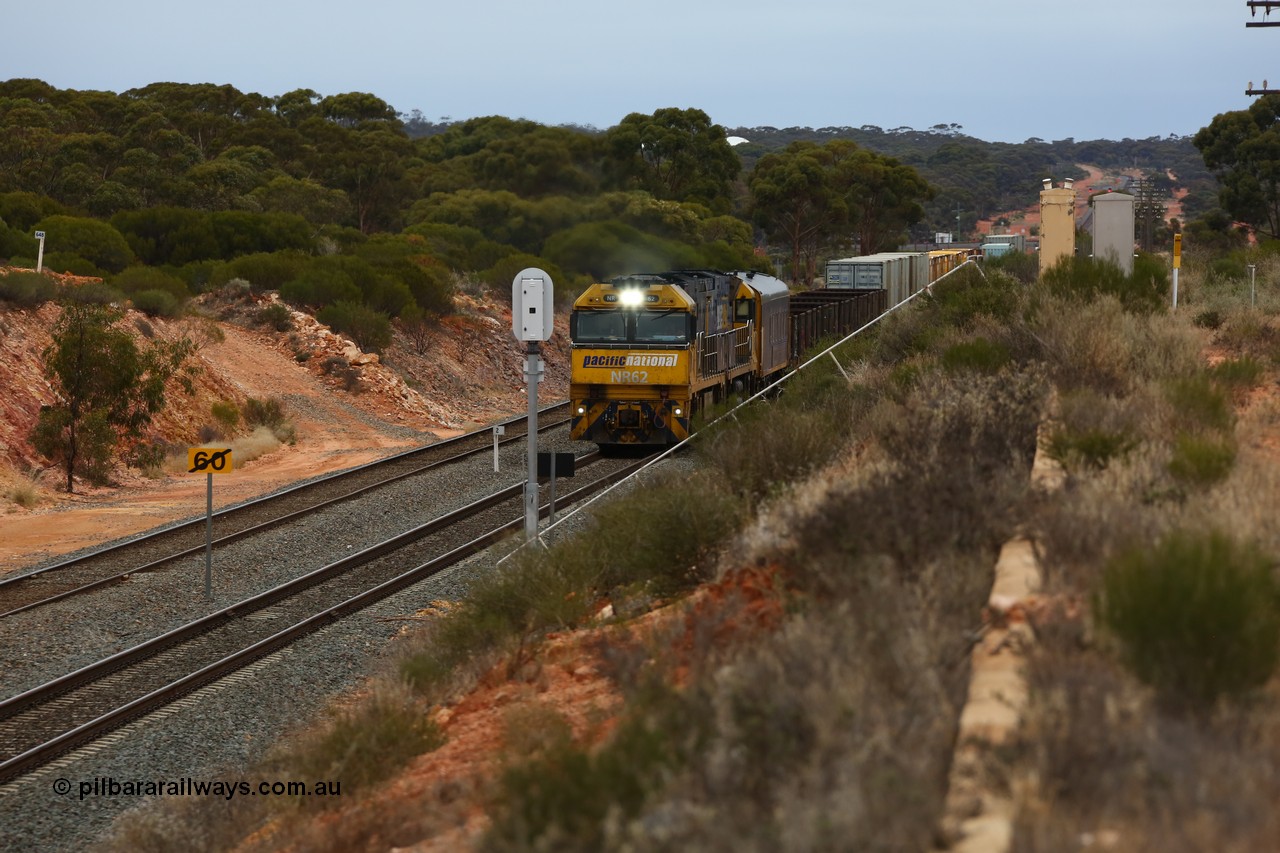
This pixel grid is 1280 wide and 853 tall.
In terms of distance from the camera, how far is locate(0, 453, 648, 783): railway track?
1113 centimetres

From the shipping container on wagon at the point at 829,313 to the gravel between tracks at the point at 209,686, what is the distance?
14825 mm


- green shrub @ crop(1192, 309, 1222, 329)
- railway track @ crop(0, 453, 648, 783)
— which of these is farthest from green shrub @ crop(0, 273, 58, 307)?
green shrub @ crop(1192, 309, 1222, 329)

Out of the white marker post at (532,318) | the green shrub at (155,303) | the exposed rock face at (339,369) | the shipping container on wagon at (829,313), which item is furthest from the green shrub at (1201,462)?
the green shrub at (155,303)

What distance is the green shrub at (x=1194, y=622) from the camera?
17.8 ft

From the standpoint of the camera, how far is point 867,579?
7.12m

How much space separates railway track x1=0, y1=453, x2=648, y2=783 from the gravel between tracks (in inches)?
8.4

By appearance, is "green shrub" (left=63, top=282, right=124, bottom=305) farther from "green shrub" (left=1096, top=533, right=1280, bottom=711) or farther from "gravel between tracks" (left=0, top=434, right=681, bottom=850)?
"green shrub" (left=1096, top=533, right=1280, bottom=711)

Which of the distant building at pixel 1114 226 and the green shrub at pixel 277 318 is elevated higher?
the distant building at pixel 1114 226

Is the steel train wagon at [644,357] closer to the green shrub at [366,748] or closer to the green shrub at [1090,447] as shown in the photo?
the green shrub at [1090,447]

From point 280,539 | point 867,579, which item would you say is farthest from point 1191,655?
point 280,539

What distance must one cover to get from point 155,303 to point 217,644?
22.7 metres

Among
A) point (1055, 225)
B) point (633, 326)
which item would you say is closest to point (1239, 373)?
point (633, 326)

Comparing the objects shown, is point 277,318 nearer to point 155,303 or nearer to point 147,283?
point 147,283

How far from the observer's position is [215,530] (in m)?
19.1
